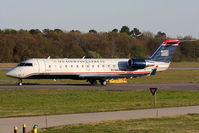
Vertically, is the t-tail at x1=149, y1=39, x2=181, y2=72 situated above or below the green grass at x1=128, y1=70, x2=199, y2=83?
above

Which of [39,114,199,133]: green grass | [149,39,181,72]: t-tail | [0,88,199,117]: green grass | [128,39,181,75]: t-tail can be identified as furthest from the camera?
[149,39,181,72]: t-tail

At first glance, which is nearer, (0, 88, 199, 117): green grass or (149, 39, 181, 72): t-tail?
(0, 88, 199, 117): green grass

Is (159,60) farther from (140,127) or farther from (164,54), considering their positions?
(140,127)

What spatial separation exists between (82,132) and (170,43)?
108 ft

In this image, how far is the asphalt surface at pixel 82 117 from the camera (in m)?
18.3

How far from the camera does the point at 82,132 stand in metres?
16.7

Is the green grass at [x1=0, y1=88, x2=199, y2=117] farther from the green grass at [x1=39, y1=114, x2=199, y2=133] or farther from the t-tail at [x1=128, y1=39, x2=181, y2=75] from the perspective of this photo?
the t-tail at [x1=128, y1=39, x2=181, y2=75]

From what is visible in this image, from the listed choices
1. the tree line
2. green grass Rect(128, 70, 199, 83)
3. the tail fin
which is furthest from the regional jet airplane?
the tree line

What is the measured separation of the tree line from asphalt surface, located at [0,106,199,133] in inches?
3266

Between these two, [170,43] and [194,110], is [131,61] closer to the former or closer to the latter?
[170,43]

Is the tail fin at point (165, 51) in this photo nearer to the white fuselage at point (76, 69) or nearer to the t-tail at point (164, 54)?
the t-tail at point (164, 54)

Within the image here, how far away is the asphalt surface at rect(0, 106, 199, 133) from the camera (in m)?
18.3

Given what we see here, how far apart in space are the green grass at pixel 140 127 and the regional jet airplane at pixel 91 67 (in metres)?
24.3

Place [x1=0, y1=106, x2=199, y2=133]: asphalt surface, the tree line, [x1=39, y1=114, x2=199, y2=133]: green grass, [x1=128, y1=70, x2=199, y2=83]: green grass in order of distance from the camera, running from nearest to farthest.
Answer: [x1=39, y1=114, x2=199, y2=133]: green grass, [x1=0, y1=106, x2=199, y2=133]: asphalt surface, [x1=128, y1=70, x2=199, y2=83]: green grass, the tree line
